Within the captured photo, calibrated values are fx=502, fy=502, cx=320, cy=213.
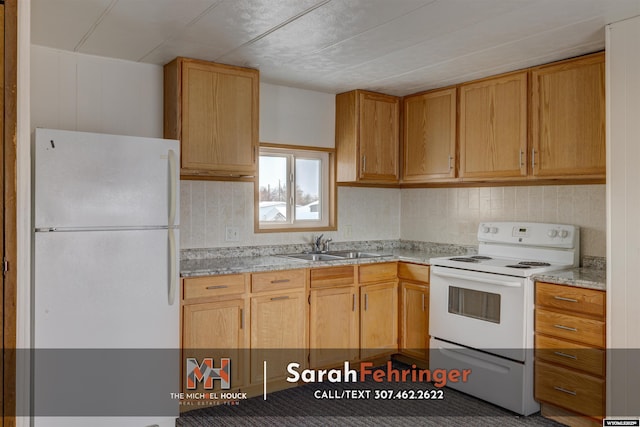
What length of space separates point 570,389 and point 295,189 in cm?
240

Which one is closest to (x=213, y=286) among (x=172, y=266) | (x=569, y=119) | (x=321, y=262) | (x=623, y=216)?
(x=172, y=266)

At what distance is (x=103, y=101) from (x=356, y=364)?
2556 millimetres

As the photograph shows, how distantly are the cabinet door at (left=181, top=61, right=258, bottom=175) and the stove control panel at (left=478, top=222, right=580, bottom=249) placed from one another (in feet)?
6.14

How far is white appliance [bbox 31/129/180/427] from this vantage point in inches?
95.3

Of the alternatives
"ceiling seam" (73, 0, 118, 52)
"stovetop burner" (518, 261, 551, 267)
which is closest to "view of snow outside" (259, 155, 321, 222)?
"ceiling seam" (73, 0, 118, 52)

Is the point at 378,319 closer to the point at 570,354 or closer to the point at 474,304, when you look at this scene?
the point at 474,304

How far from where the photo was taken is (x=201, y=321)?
3.04 metres

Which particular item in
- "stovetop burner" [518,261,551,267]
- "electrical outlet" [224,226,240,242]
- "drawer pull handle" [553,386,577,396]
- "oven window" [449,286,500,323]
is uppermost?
"electrical outlet" [224,226,240,242]

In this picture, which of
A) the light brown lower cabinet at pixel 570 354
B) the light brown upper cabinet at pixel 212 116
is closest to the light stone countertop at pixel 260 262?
the light brown upper cabinet at pixel 212 116

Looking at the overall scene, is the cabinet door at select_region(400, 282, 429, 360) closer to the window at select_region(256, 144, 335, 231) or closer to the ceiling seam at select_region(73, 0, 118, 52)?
the window at select_region(256, 144, 335, 231)

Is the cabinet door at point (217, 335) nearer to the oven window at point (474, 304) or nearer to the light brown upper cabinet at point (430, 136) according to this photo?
the oven window at point (474, 304)

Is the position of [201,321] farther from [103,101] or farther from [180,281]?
[103,101]

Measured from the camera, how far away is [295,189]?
4145 millimetres

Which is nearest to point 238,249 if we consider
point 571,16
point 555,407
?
point 555,407
